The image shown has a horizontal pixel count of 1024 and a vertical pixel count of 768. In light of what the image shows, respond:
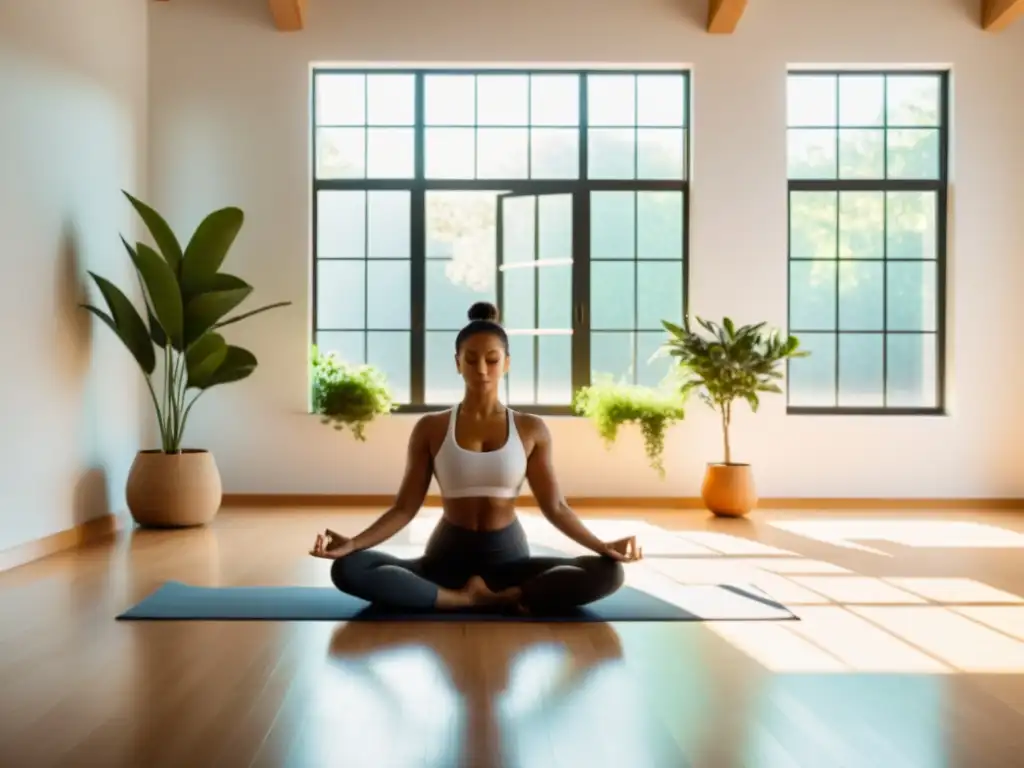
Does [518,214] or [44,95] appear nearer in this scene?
[44,95]

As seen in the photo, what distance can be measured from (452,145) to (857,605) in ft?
14.6

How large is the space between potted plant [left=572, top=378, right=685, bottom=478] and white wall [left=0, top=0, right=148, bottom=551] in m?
2.76

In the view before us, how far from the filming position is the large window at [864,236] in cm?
721

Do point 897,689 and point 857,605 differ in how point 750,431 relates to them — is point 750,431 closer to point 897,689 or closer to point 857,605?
point 857,605

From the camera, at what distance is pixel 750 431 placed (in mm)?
7031

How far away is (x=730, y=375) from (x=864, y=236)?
154cm

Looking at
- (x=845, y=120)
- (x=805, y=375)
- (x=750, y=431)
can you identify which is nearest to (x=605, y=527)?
(x=750, y=431)

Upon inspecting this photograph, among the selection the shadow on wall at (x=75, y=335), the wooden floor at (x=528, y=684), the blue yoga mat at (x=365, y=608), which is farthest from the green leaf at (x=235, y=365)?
the blue yoga mat at (x=365, y=608)

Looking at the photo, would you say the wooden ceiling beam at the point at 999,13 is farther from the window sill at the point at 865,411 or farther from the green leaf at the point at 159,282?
the green leaf at the point at 159,282

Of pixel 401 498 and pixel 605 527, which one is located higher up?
pixel 401 498

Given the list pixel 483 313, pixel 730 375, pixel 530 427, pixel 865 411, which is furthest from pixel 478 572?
pixel 865 411

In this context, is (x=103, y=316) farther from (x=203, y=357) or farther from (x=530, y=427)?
(x=530, y=427)

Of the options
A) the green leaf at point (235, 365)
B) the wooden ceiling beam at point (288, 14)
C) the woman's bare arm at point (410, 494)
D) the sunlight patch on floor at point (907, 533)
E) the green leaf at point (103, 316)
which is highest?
the wooden ceiling beam at point (288, 14)

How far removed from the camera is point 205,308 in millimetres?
5887
